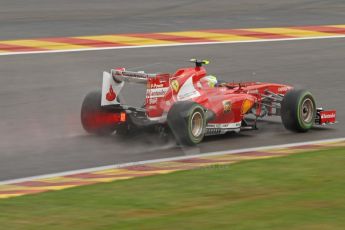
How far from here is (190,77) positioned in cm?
1387

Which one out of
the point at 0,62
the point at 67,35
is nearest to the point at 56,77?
the point at 0,62

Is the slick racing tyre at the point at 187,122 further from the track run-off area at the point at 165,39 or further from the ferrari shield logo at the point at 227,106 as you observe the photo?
the track run-off area at the point at 165,39

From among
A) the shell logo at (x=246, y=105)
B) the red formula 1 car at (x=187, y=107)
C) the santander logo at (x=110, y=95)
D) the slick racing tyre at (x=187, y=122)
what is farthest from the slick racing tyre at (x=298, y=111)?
the santander logo at (x=110, y=95)

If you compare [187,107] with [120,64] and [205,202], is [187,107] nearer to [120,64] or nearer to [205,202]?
[205,202]

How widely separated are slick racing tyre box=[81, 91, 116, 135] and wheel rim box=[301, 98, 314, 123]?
8.60ft

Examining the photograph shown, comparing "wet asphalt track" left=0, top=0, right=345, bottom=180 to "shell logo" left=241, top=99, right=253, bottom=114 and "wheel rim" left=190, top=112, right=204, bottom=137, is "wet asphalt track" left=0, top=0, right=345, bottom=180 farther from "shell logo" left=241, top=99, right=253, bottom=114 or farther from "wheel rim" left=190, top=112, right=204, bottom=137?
"shell logo" left=241, top=99, right=253, bottom=114

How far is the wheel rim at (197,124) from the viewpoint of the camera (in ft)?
43.4

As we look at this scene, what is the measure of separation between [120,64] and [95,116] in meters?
5.57

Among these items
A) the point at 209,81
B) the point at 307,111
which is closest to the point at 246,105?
the point at 209,81

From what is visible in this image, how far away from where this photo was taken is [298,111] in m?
14.1

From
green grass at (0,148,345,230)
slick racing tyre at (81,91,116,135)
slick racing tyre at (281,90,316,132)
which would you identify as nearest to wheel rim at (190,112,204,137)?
slick racing tyre at (81,91,116,135)

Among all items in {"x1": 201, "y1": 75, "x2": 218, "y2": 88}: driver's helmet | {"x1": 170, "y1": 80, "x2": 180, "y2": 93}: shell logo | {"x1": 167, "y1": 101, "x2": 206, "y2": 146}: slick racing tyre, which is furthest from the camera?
{"x1": 201, "y1": 75, "x2": 218, "y2": 88}: driver's helmet

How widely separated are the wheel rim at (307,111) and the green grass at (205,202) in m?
2.81

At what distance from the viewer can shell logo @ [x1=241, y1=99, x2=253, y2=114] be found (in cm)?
1412
